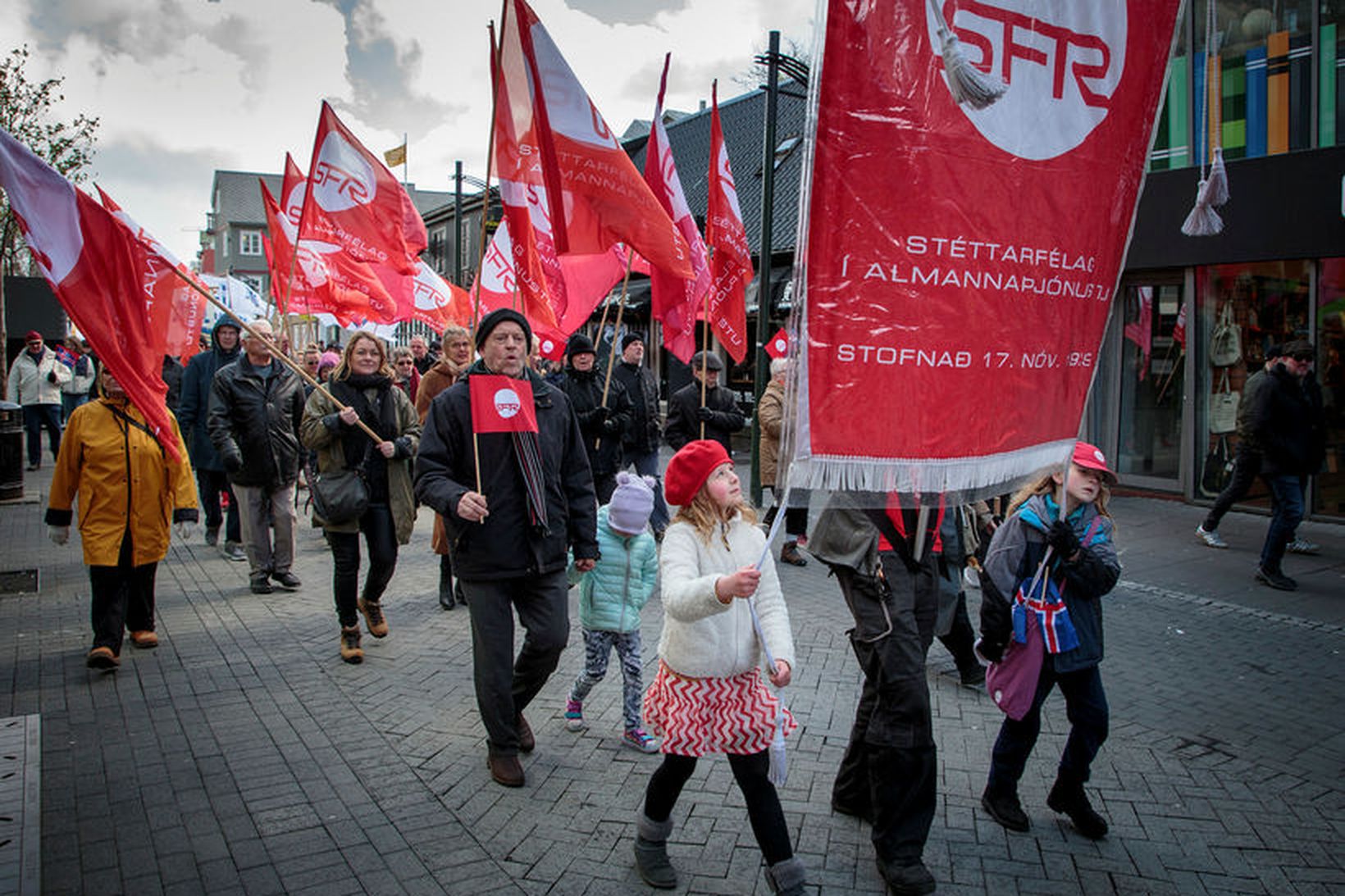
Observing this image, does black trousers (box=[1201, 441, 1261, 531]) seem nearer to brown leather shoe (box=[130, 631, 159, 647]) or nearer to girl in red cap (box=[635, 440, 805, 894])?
girl in red cap (box=[635, 440, 805, 894])

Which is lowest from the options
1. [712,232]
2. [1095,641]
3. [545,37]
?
[1095,641]

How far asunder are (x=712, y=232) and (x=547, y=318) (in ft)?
7.67

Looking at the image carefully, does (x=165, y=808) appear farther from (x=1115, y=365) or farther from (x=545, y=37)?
(x=1115, y=365)

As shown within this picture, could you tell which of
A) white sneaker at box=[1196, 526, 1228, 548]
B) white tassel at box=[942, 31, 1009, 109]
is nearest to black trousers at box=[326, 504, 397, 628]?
white tassel at box=[942, 31, 1009, 109]

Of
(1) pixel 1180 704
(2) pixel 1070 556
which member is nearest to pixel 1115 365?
(1) pixel 1180 704

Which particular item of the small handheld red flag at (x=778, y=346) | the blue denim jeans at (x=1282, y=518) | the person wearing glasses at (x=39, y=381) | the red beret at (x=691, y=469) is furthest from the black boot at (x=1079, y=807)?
the person wearing glasses at (x=39, y=381)

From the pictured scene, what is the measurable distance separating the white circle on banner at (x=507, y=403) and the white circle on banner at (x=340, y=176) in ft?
16.0

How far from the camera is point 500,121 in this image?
5344 mm

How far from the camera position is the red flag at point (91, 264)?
15.1 feet

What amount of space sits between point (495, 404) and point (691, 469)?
1207 mm

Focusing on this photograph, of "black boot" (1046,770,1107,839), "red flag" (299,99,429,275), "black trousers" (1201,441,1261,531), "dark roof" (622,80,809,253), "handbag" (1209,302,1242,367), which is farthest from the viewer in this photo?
"dark roof" (622,80,809,253)

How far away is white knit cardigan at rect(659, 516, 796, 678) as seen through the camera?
312cm

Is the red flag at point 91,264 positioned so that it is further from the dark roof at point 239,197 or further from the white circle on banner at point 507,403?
the dark roof at point 239,197

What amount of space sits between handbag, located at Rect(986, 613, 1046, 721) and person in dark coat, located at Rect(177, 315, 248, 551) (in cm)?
716
